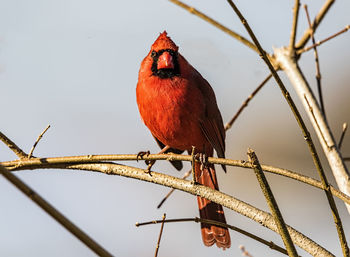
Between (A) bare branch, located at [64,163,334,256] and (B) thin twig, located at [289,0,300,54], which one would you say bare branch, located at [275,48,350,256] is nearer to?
(B) thin twig, located at [289,0,300,54]

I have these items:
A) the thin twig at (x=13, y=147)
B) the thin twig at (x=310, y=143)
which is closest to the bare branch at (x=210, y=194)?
the thin twig at (x=310, y=143)

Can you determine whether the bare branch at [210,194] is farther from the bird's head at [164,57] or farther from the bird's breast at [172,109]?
the bird's head at [164,57]

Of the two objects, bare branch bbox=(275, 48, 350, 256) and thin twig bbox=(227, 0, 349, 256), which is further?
bare branch bbox=(275, 48, 350, 256)

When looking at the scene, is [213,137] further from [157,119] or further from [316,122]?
[316,122]

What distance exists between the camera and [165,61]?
3588mm

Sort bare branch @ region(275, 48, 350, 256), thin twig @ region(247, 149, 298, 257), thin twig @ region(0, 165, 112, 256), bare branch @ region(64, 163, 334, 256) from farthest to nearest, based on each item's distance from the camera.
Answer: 1. bare branch @ region(275, 48, 350, 256)
2. bare branch @ region(64, 163, 334, 256)
3. thin twig @ region(247, 149, 298, 257)
4. thin twig @ region(0, 165, 112, 256)

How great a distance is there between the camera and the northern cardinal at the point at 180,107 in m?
3.45

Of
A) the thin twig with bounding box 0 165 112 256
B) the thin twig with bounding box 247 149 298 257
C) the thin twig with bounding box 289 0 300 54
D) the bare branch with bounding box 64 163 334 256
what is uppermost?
the thin twig with bounding box 289 0 300 54

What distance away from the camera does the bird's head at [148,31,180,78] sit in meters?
3.60

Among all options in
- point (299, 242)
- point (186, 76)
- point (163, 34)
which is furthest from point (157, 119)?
point (299, 242)

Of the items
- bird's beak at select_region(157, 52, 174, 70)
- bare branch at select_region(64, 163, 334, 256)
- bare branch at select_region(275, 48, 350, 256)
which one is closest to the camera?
bare branch at select_region(64, 163, 334, 256)

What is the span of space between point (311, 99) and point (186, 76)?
129 centimetres

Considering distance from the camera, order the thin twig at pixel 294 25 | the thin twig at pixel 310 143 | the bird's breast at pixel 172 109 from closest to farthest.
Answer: the thin twig at pixel 310 143
the thin twig at pixel 294 25
the bird's breast at pixel 172 109

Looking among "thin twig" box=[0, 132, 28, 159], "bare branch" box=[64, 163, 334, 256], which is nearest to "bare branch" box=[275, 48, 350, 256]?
"bare branch" box=[64, 163, 334, 256]
